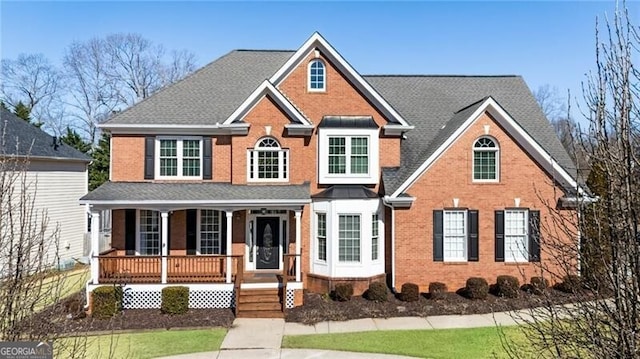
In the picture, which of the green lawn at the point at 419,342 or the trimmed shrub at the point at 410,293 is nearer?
the green lawn at the point at 419,342

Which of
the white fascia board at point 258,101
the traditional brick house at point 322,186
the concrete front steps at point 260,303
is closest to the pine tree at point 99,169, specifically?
the traditional brick house at point 322,186

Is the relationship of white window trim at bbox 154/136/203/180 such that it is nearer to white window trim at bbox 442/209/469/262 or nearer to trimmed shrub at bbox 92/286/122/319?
trimmed shrub at bbox 92/286/122/319

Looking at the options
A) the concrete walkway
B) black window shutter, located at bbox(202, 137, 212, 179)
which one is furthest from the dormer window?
the concrete walkway

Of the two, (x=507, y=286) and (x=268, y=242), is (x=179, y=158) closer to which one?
(x=268, y=242)

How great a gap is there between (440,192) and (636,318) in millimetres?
12804

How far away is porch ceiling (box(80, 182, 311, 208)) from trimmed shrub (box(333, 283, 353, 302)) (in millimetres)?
3391

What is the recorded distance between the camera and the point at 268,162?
17.9 metres

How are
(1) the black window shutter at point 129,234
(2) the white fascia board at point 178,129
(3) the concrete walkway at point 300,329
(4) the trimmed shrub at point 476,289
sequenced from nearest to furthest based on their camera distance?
(3) the concrete walkway at point 300,329 < (4) the trimmed shrub at point 476,289 < (2) the white fascia board at point 178,129 < (1) the black window shutter at point 129,234

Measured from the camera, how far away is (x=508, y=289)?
52.7 ft

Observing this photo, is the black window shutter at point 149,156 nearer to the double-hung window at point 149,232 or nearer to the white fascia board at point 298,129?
the double-hung window at point 149,232

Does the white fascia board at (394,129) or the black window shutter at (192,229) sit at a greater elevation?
the white fascia board at (394,129)

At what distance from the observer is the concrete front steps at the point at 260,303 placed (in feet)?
47.5

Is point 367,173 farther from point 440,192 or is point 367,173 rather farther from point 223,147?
point 223,147

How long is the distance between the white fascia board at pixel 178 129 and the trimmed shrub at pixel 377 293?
25.5 feet
